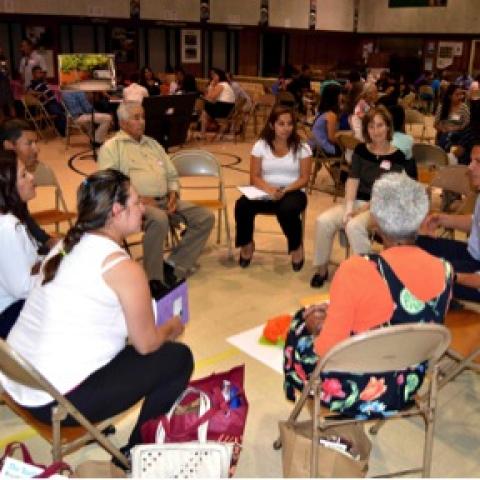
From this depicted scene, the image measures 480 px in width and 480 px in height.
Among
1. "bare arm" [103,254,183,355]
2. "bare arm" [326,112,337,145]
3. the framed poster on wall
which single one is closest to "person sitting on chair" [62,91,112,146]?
"bare arm" [326,112,337,145]

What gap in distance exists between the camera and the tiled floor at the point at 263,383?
2.41m

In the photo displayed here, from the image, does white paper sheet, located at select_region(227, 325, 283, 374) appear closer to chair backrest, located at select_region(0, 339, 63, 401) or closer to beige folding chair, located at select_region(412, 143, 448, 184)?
chair backrest, located at select_region(0, 339, 63, 401)

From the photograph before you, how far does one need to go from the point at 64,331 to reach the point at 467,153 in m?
4.81

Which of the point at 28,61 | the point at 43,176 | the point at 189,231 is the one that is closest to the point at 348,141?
the point at 189,231

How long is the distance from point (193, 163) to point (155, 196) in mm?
639

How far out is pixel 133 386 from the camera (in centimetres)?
198

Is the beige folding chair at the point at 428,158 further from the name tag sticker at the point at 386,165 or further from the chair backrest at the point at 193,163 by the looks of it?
the chair backrest at the point at 193,163

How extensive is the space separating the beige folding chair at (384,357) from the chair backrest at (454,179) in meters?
2.47

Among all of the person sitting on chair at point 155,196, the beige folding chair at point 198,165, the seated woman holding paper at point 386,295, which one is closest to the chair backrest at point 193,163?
the beige folding chair at point 198,165

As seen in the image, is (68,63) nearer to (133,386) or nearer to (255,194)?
(255,194)

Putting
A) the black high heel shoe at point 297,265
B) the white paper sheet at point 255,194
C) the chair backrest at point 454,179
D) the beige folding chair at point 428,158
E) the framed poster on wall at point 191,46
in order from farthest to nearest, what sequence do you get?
the framed poster on wall at point 191,46
the beige folding chair at point 428,158
the black high heel shoe at point 297,265
the white paper sheet at point 255,194
the chair backrest at point 454,179

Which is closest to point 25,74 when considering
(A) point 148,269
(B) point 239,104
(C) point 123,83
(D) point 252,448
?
(C) point 123,83

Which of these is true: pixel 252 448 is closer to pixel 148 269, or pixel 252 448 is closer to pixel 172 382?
pixel 172 382

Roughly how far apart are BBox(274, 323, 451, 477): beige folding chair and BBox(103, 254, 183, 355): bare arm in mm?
563
